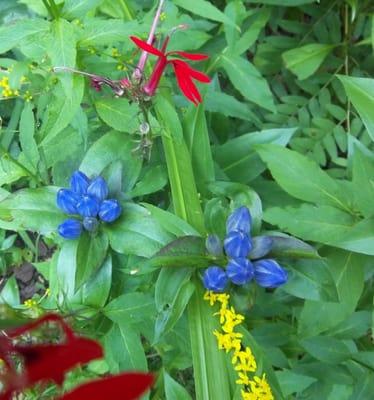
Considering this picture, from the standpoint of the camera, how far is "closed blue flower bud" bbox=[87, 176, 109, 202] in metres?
0.88

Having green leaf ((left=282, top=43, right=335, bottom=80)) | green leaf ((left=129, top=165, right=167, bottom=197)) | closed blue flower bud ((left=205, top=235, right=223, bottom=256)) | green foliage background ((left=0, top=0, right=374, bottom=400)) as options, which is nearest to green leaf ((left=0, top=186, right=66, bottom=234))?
green foliage background ((left=0, top=0, right=374, bottom=400))

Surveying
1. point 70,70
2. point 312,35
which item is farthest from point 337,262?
point 312,35

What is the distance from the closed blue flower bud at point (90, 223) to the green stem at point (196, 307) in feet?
0.42

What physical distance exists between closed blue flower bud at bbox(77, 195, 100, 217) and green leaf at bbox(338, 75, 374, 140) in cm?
42

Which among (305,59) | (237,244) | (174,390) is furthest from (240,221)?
(305,59)

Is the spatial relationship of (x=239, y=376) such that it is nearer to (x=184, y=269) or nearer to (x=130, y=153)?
(x=184, y=269)

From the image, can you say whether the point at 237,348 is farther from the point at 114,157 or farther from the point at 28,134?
the point at 28,134

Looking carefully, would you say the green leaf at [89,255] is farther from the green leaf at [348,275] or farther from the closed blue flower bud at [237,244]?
the green leaf at [348,275]

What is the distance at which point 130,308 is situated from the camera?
92 cm

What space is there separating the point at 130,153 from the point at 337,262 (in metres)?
0.36

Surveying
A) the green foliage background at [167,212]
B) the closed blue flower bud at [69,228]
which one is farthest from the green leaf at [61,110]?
the closed blue flower bud at [69,228]

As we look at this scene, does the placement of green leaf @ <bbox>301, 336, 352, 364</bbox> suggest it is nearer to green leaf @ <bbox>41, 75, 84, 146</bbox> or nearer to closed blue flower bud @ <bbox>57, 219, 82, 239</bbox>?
closed blue flower bud @ <bbox>57, 219, 82, 239</bbox>

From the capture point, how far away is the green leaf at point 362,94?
0.94m

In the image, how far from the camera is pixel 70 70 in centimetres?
78
